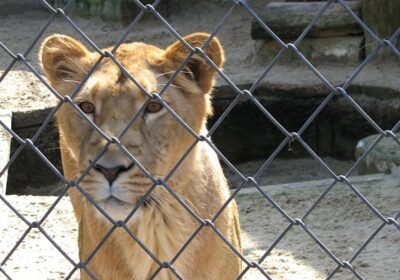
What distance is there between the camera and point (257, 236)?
556 cm

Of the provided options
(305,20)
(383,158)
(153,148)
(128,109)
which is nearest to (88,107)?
(128,109)

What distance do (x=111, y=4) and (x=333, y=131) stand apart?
145 inches

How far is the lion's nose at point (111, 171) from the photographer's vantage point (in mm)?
3248

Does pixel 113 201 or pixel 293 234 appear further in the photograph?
pixel 293 234

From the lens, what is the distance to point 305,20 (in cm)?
874

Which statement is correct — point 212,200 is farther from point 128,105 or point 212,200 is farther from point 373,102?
point 373,102

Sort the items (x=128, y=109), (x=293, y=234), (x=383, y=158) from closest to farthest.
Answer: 1. (x=128, y=109)
2. (x=293, y=234)
3. (x=383, y=158)

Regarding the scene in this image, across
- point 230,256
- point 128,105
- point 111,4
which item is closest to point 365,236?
point 230,256

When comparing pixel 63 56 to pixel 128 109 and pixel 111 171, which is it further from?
pixel 111 171

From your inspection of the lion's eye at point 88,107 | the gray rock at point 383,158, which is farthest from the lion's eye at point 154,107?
the gray rock at point 383,158

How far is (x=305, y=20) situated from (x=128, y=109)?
547 centimetres

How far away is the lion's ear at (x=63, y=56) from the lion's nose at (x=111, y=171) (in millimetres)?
748

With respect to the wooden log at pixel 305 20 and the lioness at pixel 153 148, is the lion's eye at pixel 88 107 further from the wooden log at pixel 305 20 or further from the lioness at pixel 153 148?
the wooden log at pixel 305 20

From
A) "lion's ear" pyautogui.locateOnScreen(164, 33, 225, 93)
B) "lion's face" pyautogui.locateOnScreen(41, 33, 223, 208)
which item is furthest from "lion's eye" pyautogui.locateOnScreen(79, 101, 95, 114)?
"lion's ear" pyautogui.locateOnScreen(164, 33, 225, 93)
